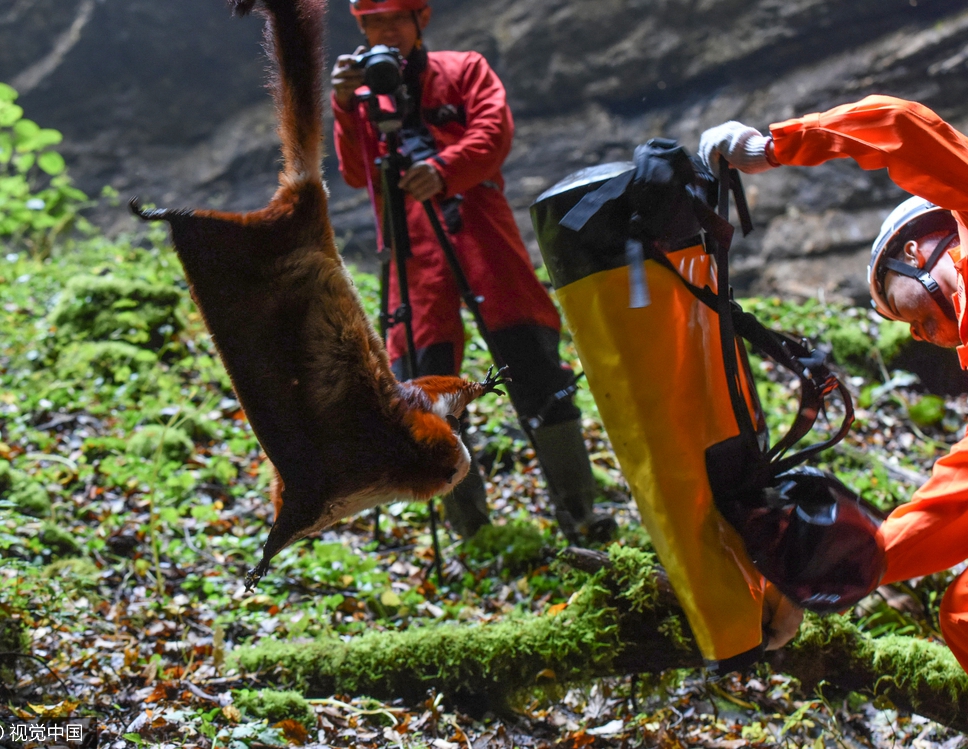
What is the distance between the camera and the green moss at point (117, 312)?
5.09 metres

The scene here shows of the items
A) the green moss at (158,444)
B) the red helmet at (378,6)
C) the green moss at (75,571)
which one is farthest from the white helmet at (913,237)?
the green moss at (158,444)

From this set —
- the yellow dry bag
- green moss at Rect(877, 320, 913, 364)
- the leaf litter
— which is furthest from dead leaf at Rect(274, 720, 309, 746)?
green moss at Rect(877, 320, 913, 364)

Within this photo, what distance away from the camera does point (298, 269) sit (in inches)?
64.9

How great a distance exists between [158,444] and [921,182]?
13.5 ft

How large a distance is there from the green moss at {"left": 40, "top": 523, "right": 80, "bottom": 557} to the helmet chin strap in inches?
151

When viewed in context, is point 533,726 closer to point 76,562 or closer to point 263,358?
point 263,358

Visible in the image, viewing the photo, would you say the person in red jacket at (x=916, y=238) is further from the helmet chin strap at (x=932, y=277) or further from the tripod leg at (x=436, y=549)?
the tripod leg at (x=436, y=549)

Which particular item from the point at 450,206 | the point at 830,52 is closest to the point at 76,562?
the point at 450,206

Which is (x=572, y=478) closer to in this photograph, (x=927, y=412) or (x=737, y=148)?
(x=737, y=148)

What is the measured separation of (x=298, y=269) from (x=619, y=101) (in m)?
8.74

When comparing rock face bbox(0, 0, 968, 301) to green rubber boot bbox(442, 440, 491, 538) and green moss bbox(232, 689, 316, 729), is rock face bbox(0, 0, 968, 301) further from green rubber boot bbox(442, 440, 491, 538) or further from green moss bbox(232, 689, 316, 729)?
green moss bbox(232, 689, 316, 729)

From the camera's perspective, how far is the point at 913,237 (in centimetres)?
216

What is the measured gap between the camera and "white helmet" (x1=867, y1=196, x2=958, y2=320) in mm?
2064

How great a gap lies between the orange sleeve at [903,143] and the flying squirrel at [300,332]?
133 centimetres
